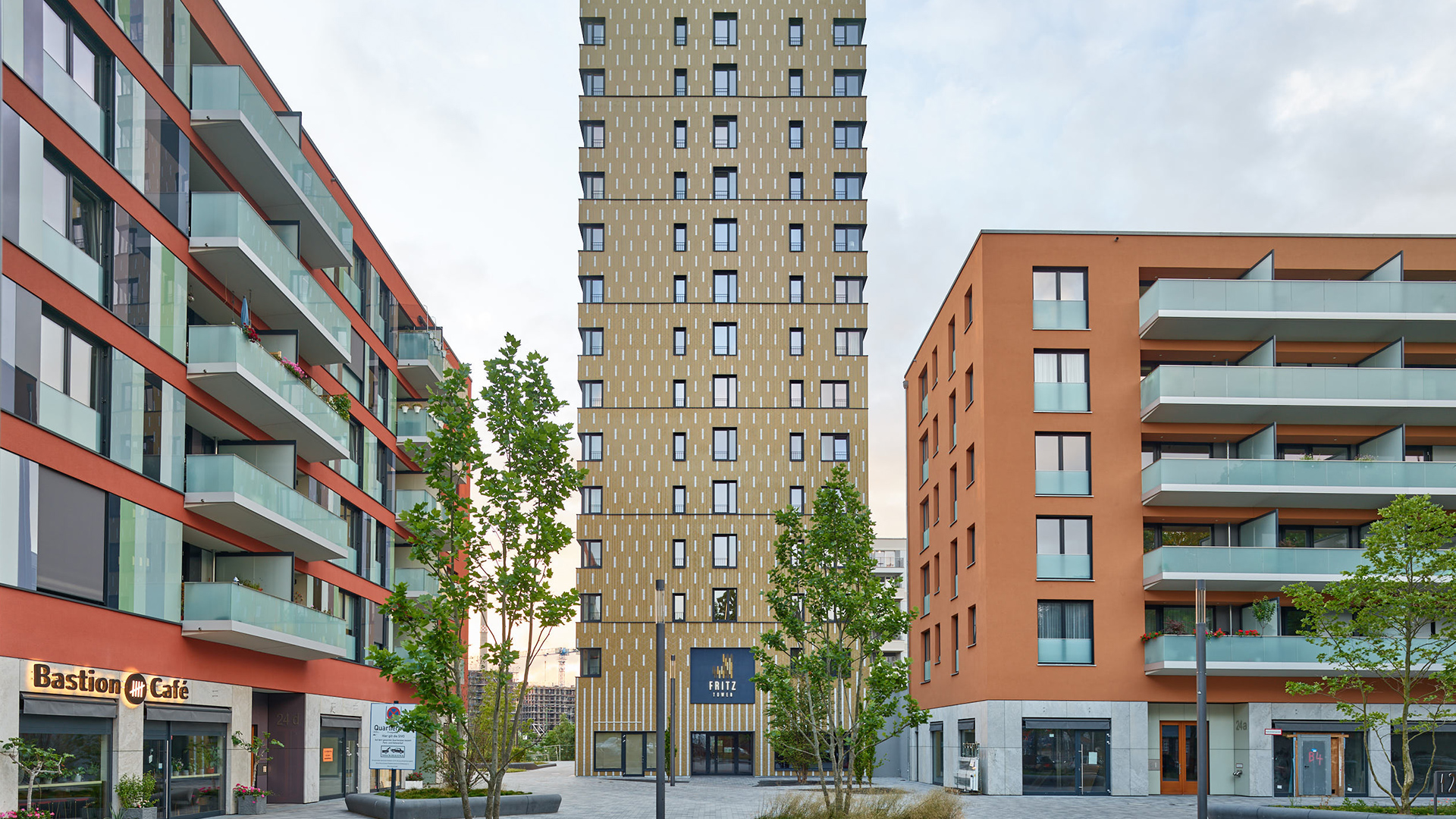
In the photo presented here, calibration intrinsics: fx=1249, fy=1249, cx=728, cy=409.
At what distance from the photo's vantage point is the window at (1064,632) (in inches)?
1527

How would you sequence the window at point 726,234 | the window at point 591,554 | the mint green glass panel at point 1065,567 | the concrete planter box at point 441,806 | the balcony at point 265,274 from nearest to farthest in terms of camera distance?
the concrete planter box at point 441,806, the balcony at point 265,274, the mint green glass panel at point 1065,567, the window at point 591,554, the window at point 726,234

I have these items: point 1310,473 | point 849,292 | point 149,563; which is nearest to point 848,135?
point 849,292

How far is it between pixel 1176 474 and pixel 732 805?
16691 mm

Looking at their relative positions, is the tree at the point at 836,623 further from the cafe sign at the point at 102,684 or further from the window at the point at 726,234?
the window at the point at 726,234

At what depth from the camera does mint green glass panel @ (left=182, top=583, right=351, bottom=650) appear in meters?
26.8

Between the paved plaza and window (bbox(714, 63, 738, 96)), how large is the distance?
1332 inches

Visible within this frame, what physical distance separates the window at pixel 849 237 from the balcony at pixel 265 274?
3003cm

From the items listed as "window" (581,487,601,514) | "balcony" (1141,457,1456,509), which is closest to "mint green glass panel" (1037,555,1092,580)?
"balcony" (1141,457,1456,509)

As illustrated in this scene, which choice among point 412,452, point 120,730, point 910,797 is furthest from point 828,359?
point 412,452

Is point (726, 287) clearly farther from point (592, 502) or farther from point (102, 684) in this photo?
point (102, 684)

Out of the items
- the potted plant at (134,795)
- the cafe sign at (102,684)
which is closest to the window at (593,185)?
the cafe sign at (102,684)

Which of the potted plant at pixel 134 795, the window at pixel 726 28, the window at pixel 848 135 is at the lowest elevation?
the potted plant at pixel 134 795

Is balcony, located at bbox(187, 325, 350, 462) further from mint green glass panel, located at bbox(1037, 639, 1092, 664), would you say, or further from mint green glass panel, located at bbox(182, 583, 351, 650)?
mint green glass panel, located at bbox(1037, 639, 1092, 664)

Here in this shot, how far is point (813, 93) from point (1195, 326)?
93.2 ft
